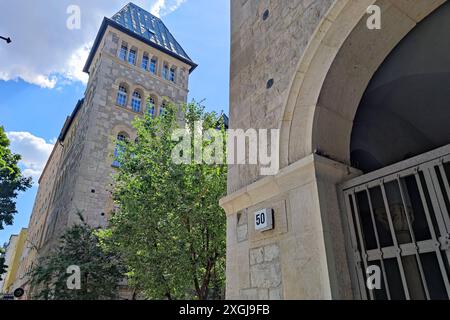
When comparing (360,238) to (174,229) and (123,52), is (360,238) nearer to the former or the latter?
(174,229)

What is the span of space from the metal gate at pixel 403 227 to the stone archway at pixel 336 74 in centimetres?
52

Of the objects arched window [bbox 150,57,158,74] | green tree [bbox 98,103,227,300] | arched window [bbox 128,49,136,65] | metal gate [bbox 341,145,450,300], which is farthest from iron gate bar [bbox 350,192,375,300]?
arched window [bbox 150,57,158,74]

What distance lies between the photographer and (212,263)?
8125 mm

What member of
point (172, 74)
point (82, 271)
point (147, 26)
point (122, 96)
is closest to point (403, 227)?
point (82, 271)

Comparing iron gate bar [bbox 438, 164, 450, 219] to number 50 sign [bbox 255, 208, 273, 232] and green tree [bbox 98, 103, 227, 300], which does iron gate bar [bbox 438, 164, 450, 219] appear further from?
green tree [bbox 98, 103, 227, 300]

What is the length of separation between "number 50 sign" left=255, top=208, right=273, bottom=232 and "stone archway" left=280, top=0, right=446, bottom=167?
1.70 ft

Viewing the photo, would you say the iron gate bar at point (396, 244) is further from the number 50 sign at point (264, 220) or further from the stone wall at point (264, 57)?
the stone wall at point (264, 57)

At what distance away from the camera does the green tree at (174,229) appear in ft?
25.0

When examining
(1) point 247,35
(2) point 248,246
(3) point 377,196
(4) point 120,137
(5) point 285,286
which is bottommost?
(5) point 285,286

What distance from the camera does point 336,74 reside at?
3.05m

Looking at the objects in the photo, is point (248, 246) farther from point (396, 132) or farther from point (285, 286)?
point (396, 132)

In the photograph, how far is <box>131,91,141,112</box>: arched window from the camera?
67.1ft

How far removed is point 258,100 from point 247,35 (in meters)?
1.27

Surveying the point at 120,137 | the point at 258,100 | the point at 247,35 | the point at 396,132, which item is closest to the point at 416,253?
the point at 396,132
